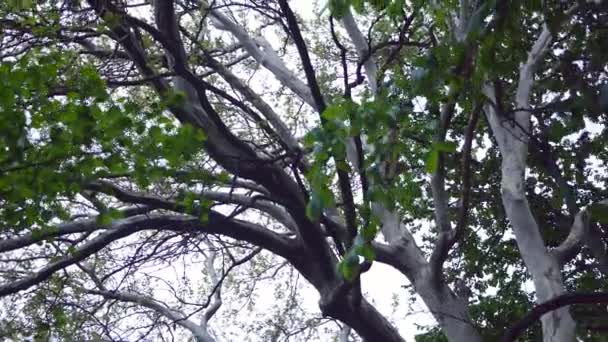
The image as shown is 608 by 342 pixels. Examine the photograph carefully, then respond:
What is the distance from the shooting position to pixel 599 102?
238 cm

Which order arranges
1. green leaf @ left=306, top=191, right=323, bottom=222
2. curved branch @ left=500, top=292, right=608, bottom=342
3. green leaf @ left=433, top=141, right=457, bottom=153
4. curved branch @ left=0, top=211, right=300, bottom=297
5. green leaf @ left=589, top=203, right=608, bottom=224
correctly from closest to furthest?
1. green leaf @ left=589, top=203, right=608, bottom=224
2. green leaf @ left=433, top=141, right=457, bottom=153
3. green leaf @ left=306, top=191, right=323, bottom=222
4. curved branch @ left=500, top=292, right=608, bottom=342
5. curved branch @ left=0, top=211, right=300, bottom=297

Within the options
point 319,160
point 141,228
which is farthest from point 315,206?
point 141,228

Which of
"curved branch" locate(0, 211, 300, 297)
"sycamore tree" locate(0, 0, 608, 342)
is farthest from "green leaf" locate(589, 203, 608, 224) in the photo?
"curved branch" locate(0, 211, 300, 297)

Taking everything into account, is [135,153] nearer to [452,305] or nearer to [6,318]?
[452,305]

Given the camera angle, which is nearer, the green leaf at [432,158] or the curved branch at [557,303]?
the green leaf at [432,158]

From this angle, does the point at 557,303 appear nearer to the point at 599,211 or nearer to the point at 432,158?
the point at 599,211

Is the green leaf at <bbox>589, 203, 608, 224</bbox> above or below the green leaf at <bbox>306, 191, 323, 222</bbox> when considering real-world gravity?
below

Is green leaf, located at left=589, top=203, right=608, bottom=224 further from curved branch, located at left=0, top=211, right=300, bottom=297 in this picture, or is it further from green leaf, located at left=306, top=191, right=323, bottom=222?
curved branch, located at left=0, top=211, right=300, bottom=297

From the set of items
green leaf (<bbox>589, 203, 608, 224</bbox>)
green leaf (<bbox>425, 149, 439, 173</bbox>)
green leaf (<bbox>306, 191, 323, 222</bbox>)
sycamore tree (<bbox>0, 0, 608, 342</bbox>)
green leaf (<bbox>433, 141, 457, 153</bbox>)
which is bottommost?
green leaf (<bbox>589, 203, 608, 224</bbox>)

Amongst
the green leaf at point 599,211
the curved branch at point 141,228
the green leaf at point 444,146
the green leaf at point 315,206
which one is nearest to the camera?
the green leaf at point 599,211

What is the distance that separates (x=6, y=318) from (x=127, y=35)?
3880 mm

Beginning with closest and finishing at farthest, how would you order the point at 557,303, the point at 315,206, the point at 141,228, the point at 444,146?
1. the point at 444,146
2. the point at 315,206
3. the point at 557,303
4. the point at 141,228

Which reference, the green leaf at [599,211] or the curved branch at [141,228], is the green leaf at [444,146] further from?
the curved branch at [141,228]

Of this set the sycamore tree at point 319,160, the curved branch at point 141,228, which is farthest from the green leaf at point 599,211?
the curved branch at point 141,228
